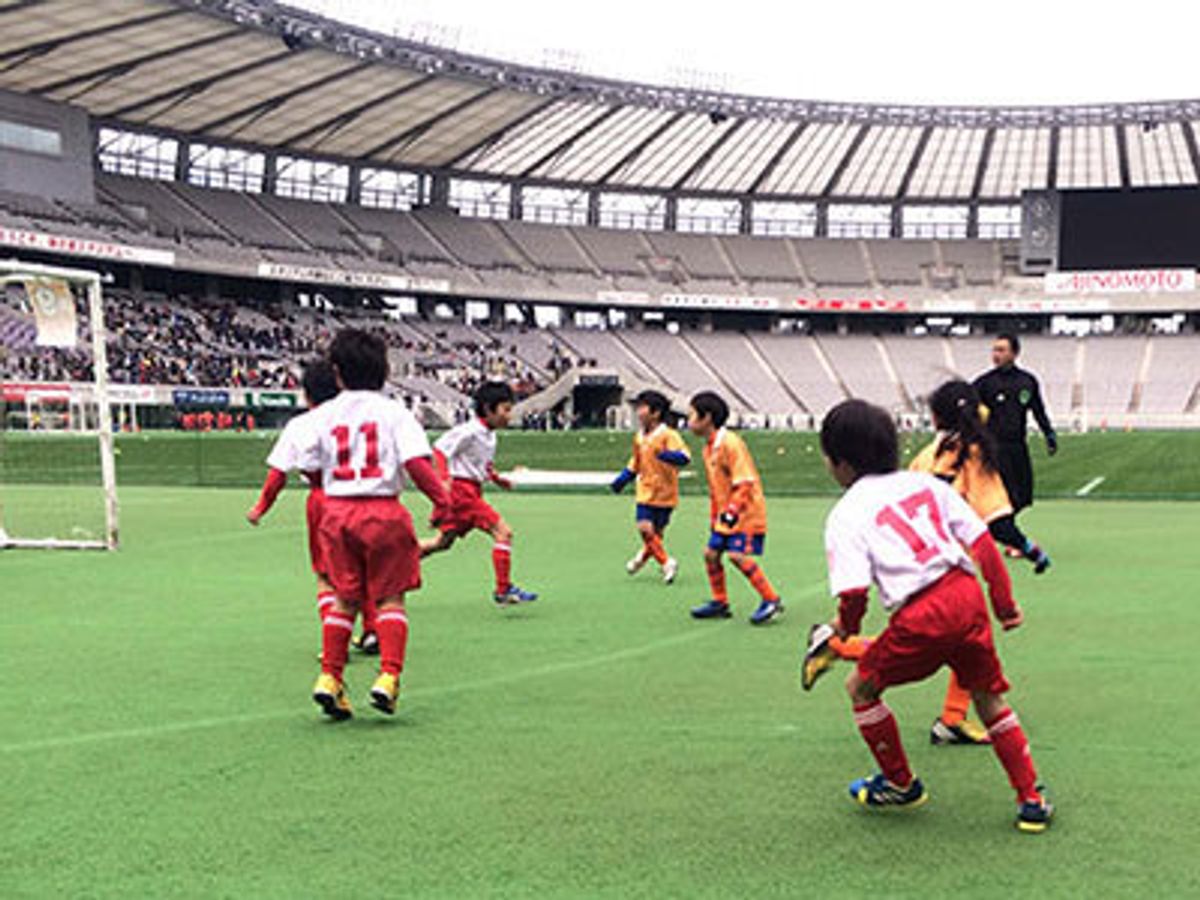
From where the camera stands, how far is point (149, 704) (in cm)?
654

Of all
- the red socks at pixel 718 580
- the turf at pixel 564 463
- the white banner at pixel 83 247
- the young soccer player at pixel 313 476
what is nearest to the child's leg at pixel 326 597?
the young soccer player at pixel 313 476

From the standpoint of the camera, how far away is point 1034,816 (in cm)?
437

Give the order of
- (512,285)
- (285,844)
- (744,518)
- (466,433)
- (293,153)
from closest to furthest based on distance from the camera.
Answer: (285,844)
(744,518)
(466,433)
(293,153)
(512,285)

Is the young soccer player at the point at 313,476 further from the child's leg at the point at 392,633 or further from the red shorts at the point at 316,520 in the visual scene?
the child's leg at the point at 392,633

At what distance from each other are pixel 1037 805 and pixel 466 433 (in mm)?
6444

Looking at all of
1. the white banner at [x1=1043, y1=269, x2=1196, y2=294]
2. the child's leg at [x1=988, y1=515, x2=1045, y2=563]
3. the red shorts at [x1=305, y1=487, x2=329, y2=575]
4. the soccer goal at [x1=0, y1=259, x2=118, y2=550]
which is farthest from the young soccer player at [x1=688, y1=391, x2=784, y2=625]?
the white banner at [x1=1043, y1=269, x2=1196, y2=294]

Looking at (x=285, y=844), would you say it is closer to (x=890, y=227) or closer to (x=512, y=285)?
(x=512, y=285)

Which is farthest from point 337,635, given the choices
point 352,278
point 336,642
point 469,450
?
point 352,278

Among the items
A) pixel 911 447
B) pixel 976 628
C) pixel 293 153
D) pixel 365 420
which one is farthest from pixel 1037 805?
pixel 293 153

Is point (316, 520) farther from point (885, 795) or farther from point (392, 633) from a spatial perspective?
point (885, 795)

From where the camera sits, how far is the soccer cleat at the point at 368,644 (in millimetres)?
8281

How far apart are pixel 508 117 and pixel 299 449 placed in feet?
212

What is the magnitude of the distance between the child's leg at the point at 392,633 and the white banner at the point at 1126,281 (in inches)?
2876

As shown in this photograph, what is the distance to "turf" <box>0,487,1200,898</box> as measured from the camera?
4.03 meters
